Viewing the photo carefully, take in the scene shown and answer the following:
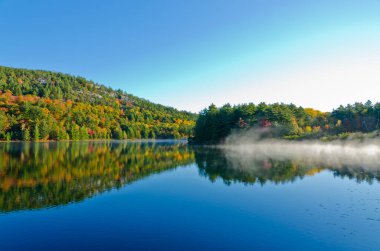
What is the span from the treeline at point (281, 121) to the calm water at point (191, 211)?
227 feet

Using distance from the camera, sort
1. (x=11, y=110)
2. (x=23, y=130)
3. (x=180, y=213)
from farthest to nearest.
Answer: (x=11, y=110), (x=23, y=130), (x=180, y=213)

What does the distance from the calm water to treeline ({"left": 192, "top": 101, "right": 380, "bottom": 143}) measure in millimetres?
69227

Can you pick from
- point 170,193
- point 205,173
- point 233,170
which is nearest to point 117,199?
point 170,193

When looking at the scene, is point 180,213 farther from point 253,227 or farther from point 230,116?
point 230,116

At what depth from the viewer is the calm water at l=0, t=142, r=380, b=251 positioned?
1661 cm

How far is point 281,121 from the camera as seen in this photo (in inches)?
4311

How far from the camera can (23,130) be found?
15688 cm

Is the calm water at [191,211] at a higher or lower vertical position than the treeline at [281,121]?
lower

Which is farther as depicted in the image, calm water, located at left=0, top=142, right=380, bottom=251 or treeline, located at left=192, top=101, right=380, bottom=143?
treeline, located at left=192, top=101, right=380, bottom=143

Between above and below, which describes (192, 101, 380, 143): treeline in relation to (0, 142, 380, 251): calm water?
above

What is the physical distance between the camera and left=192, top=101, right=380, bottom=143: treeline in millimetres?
104175

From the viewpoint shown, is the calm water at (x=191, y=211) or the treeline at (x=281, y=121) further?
the treeline at (x=281, y=121)

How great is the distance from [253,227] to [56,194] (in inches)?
771

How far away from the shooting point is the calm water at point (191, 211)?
16.6 m
